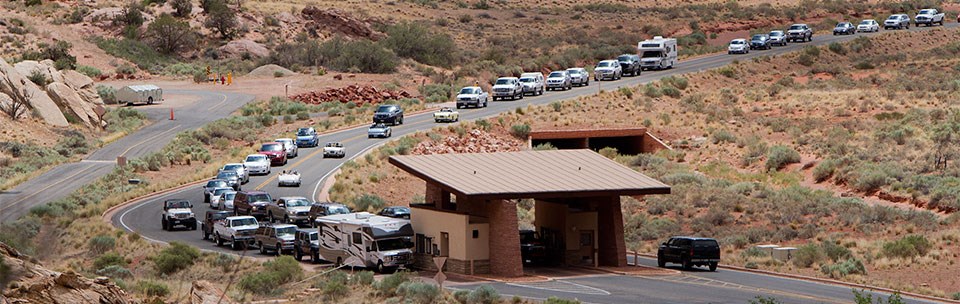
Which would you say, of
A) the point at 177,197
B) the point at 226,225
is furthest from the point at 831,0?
the point at 226,225

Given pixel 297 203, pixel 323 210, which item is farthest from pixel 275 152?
pixel 323 210

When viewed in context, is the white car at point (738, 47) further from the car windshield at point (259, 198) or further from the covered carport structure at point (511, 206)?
the covered carport structure at point (511, 206)

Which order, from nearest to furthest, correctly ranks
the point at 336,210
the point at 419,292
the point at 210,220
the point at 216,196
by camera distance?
the point at 419,292
the point at 210,220
the point at 336,210
the point at 216,196

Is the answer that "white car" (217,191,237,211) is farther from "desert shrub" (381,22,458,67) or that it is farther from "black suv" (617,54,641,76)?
A: "desert shrub" (381,22,458,67)

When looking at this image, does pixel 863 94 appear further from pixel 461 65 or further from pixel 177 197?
pixel 177 197

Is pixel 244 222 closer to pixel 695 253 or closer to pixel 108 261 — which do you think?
pixel 108 261

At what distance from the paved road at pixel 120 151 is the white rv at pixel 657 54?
101 feet

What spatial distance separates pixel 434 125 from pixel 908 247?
131 ft

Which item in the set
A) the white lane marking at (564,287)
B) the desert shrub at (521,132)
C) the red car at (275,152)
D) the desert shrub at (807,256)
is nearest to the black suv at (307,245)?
the white lane marking at (564,287)

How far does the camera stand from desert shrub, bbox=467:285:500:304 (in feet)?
120

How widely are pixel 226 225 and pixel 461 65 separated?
7477 centimetres

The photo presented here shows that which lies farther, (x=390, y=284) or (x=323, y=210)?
(x=323, y=210)

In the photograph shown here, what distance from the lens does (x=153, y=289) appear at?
3441 centimetres

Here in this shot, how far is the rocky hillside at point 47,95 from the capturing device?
280ft
